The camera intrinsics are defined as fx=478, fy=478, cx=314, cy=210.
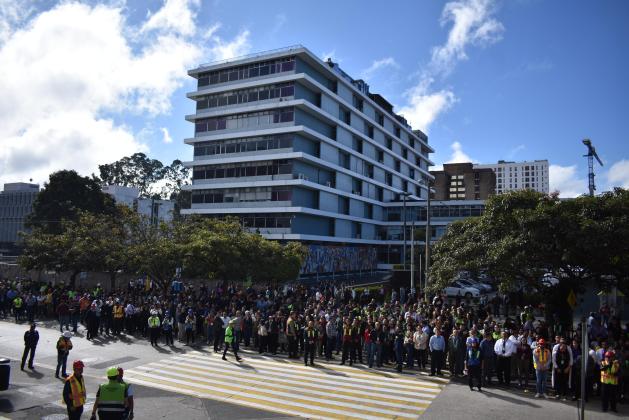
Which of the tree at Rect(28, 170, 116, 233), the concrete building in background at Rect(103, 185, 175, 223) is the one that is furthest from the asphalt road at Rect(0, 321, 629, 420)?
the concrete building in background at Rect(103, 185, 175, 223)

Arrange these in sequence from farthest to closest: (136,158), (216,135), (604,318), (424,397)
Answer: (136,158) → (216,135) → (604,318) → (424,397)

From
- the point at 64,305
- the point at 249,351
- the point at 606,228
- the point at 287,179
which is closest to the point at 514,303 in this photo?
the point at 606,228

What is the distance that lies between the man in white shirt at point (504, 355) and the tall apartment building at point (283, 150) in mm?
37928

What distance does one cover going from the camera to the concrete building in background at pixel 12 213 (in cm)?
8612

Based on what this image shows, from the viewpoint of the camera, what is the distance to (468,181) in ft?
381

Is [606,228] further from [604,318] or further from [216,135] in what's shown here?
[216,135]

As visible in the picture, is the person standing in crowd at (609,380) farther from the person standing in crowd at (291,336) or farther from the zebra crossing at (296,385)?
the person standing in crowd at (291,336)

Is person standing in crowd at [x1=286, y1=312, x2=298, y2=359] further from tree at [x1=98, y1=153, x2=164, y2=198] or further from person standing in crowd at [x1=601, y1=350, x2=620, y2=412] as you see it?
tree at [x1=98, y1=153, x2=164, y2=198]

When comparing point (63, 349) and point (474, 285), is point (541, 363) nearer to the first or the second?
point (63, 349)

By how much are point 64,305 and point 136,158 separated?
8341 centimetres

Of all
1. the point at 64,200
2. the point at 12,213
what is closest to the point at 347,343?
the point at 64,200

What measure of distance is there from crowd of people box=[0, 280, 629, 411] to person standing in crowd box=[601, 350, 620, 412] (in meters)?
0.02

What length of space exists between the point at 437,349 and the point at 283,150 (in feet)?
130

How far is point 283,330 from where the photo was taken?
1981 cm
